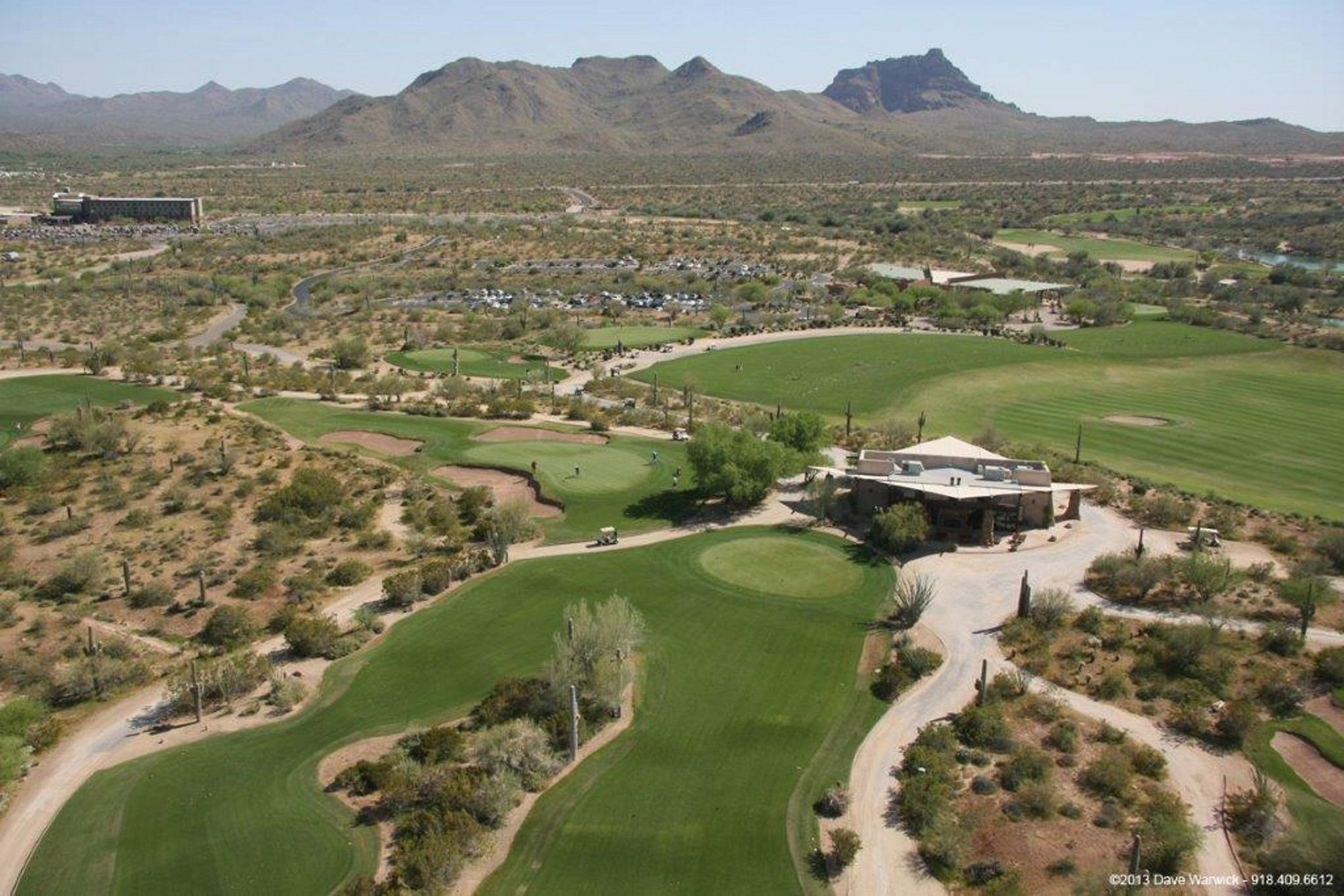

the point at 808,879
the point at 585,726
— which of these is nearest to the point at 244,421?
the point at 585,726

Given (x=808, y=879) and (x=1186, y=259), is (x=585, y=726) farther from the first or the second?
(x=1186, y=259)

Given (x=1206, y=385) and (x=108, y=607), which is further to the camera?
(x=1206, y=385)

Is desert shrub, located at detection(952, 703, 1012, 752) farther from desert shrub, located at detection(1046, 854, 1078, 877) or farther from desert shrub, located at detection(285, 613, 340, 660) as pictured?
desert shrub, located at detection(285, 613, 340, 660)

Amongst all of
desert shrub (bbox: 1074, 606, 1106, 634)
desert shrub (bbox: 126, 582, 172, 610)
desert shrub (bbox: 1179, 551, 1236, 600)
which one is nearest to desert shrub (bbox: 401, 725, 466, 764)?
desert shrub (bbox: 126, 582, 172, 610)

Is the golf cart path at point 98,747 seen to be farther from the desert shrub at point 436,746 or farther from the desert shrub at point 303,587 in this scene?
the desert shrub at point 436,746

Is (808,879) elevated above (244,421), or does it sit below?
below

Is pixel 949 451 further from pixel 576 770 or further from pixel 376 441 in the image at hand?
pixel 376 441
